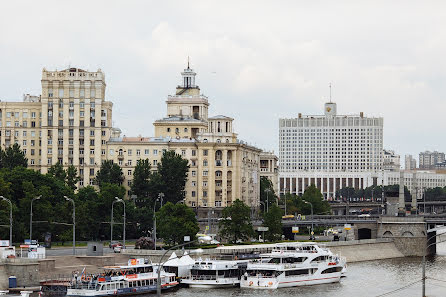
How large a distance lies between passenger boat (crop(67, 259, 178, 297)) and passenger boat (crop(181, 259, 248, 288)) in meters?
5.23

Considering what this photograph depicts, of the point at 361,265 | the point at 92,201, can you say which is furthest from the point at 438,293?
the point at 92,201

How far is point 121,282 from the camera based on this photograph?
397 ft

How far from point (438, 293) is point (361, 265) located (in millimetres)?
45611

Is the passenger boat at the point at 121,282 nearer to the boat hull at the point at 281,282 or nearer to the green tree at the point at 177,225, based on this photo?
the boat hull at the point at 281,282

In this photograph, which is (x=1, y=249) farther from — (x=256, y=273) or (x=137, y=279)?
(x=256, y=273)

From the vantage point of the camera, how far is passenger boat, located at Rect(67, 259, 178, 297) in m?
117

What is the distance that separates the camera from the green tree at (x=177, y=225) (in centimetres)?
15875

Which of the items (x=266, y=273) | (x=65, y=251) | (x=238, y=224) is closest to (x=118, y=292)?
(x=266, y=273)

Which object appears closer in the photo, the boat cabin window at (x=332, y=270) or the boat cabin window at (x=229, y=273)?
the boat cabin window at (x=229, y=273)

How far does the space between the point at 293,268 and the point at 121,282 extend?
2717 cm

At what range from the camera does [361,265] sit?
172 metres

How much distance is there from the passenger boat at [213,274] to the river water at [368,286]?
216 cm

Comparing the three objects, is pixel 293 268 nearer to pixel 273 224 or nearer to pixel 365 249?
pixel 273 224

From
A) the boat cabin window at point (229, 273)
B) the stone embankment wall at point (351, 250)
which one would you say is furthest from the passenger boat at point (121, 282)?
the stone embankment wall at point (351, 250)
